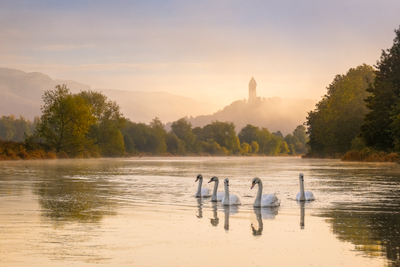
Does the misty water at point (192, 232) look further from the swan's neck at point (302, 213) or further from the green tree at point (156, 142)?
the green tree at point (156, 142)

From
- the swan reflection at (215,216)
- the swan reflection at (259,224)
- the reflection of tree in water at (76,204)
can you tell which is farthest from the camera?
the reflection of tree in water at (76,204)

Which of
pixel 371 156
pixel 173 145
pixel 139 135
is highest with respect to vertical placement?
pixel 139 135

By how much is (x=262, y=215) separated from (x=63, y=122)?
76.2m

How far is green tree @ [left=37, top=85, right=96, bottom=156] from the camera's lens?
281 feet

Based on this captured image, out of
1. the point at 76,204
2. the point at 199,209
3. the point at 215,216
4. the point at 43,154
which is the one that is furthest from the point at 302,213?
the point at 43,154

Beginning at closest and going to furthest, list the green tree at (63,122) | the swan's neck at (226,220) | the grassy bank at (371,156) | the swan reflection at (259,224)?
the swan reflection at (259,224)
the swan's neck at (226,220)
the grassy bank at (371,156)
the green tree at (63,122)

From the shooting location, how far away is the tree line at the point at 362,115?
2174 inches

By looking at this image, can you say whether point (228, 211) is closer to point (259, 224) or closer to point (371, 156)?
point (259, 224)

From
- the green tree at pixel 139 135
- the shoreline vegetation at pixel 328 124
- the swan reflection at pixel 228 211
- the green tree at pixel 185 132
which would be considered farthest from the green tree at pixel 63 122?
the green tree at pixel 185 132

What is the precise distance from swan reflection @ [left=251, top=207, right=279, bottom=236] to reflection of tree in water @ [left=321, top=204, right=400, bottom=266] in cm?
144

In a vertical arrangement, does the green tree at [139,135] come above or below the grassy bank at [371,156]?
above

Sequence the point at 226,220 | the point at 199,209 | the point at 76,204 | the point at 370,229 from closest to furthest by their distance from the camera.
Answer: the point at 370,229 < the point at 226,220 < the point at 199,209 < the point at 76,204

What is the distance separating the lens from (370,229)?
1138 cm

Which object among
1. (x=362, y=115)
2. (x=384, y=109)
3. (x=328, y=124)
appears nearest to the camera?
(x=384, y=109)
